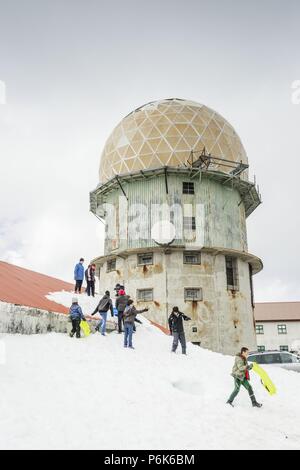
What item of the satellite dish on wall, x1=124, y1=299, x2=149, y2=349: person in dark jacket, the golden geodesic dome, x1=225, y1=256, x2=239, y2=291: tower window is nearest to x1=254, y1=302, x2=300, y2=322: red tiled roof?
x1=225, y1=256, x2=239, y2=291: tower window

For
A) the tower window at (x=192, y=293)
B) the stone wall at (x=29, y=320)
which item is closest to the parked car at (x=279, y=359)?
the stone wall at (x=29, y=320)

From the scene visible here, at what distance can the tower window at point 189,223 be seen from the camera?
96.9ft

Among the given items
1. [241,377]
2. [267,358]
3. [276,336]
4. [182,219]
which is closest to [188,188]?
[182,219]

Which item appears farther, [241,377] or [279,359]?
[279,359]

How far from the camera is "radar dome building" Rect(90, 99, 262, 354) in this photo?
28406 mm

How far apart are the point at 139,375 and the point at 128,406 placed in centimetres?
246

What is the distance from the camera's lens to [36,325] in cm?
1349

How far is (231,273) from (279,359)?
1250 cm

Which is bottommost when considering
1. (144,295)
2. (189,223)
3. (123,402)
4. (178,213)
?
(123,402)

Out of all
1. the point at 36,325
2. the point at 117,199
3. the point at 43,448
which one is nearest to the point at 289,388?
the point at 36,325

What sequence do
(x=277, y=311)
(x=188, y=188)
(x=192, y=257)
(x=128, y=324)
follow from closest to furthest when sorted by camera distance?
(x=128, y=324), (x=192, y=257), (x=188, y=188), (x=277, y=311)

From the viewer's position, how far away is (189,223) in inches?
1168

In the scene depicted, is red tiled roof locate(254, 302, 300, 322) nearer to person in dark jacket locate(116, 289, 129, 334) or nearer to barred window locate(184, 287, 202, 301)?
barred window locate(184, 287, 202, 301)

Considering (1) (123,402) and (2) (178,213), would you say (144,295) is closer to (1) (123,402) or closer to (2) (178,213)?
(2) (178,213)
